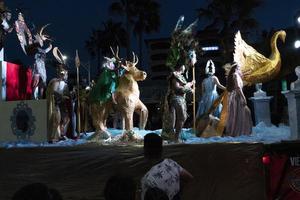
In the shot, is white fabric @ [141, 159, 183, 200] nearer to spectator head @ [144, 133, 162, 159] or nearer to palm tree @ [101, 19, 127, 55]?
spectator head @ [144, 133, 162, 159]

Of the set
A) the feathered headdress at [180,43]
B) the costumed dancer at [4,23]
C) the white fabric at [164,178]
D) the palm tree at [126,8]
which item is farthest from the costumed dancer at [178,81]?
the palm tree at [126,8]

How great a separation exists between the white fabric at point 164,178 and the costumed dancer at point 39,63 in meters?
7.53

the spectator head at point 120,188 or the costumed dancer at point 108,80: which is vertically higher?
the costumed dancer at point 108,80

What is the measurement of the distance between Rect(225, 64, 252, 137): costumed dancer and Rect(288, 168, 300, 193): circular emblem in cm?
361

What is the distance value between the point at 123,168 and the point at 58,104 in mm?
3276

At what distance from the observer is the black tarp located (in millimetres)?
6742

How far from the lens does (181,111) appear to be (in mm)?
8953

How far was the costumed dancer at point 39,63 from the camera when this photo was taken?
11.1 meters

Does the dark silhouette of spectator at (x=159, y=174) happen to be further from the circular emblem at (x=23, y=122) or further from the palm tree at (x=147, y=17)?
the palm tree at (x=147, y=17)

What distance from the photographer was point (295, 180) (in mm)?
5832

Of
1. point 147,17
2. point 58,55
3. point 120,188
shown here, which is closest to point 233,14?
point 147,17

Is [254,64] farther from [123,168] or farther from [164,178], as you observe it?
[164,178]

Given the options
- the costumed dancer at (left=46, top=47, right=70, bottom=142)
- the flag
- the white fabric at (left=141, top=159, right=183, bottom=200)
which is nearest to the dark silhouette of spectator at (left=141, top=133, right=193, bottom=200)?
the white fabric at (left=141, top=159, right=183, bottom=200)

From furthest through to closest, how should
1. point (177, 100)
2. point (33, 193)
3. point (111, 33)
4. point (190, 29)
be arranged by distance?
point (111, 33) < point (190, 29) < point (177, 100) < point (33, 193)
